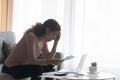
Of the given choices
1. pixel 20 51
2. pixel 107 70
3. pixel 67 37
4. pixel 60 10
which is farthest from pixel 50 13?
pixel 20 51

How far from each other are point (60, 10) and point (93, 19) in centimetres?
56

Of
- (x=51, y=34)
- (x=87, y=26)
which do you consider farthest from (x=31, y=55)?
(x=87, y=26)

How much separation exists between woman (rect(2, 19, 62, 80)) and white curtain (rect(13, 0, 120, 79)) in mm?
1396

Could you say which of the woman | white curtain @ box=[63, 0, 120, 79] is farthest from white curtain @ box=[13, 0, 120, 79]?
the woman

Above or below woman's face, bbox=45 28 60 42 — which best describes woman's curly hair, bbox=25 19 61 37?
above

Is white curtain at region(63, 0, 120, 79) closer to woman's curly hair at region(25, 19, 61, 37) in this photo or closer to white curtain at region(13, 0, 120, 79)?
white curtain at region(13, 0, 120, 79)

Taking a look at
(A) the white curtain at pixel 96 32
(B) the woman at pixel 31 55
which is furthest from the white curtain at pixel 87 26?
(B) the woman at pixel 31 55

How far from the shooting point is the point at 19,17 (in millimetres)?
4465

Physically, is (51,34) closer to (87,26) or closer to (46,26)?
(46,26)

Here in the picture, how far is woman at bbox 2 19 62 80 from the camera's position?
8.64 feet

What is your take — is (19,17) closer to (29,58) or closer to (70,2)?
(70,2)

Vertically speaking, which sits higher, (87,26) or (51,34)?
(87,26)

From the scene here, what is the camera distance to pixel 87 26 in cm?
411

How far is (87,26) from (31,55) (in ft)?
5.54
